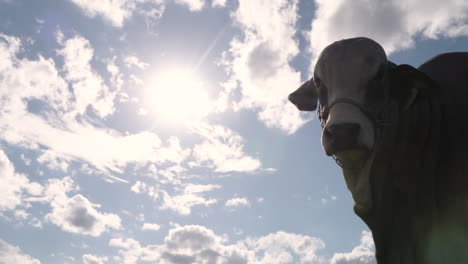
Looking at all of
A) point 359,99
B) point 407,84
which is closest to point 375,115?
point 359,99

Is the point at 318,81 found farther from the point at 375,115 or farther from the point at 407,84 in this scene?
the point at 407,84

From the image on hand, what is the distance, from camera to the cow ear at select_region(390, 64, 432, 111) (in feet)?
17.3

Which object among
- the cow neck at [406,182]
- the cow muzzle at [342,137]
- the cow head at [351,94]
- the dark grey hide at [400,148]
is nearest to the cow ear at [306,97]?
the cow head at [351,94]

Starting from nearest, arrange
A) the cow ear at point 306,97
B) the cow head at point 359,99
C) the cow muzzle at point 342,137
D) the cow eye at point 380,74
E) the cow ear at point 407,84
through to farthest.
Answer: the cow muzzle at point 342,137 → the cow head at point 359,99 → the cow ear at point 407,84 → the cow eye at point 380,74 → the cow ear at point 306,97

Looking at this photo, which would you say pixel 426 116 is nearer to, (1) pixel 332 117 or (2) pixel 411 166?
(2) pixel 411 166

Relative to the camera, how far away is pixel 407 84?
5543mm

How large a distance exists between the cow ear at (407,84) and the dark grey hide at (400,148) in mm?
12

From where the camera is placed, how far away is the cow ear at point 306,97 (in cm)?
704

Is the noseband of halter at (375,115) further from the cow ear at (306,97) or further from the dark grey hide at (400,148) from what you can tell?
the cow ear at (306,97)

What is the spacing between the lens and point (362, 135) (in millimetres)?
4945

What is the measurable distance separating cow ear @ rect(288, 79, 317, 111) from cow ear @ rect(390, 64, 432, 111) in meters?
1.58

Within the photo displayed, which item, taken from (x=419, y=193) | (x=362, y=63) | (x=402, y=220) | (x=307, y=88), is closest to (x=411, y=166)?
(x=419, y=193)

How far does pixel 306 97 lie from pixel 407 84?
194 cm

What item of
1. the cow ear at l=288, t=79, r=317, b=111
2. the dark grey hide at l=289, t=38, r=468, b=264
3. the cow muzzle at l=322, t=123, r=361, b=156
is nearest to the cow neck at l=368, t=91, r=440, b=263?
the dark grey hide at l=289, t=38, r=468, b=264
